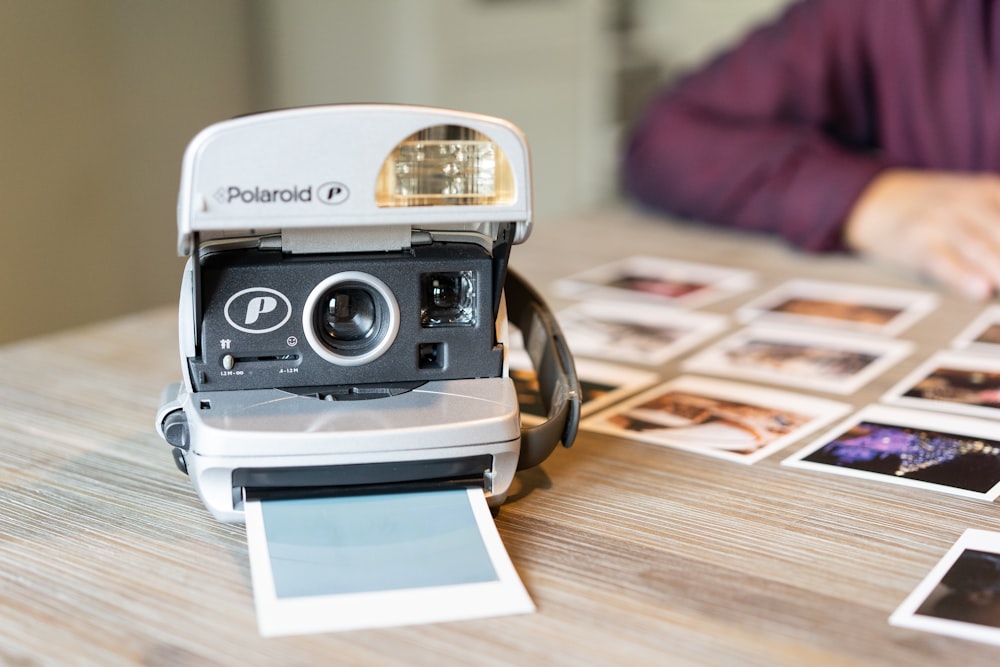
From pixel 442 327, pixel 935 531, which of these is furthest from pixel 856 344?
pixel 442 327

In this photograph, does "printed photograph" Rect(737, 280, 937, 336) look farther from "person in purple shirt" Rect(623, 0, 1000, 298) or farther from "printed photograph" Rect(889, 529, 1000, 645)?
"printed photograph" Rect(889, 529, 1000, 645)

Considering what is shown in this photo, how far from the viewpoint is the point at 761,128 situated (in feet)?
5.13

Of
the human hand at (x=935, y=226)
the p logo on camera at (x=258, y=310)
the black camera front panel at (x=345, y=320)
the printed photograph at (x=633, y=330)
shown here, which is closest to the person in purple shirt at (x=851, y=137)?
the human hand at (x=935, y=226)

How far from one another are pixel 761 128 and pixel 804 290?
39 centimetres

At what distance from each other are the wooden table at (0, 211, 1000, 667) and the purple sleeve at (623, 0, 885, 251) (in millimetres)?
610

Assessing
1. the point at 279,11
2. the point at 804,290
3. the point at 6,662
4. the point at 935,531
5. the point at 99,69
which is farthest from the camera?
the point at 279,11

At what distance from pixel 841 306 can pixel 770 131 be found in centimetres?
43

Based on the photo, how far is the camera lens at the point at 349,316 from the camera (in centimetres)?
71

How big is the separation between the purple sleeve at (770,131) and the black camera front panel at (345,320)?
2.72 ft

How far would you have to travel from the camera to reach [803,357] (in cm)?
103

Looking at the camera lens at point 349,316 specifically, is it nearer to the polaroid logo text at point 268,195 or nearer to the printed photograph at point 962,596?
the polaroid logo text at point 268,195

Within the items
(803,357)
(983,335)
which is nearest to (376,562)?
(803,357)

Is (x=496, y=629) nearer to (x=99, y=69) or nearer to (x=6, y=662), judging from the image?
(x=6, y=662)

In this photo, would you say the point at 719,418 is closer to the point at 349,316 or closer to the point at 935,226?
the point at 349,316
